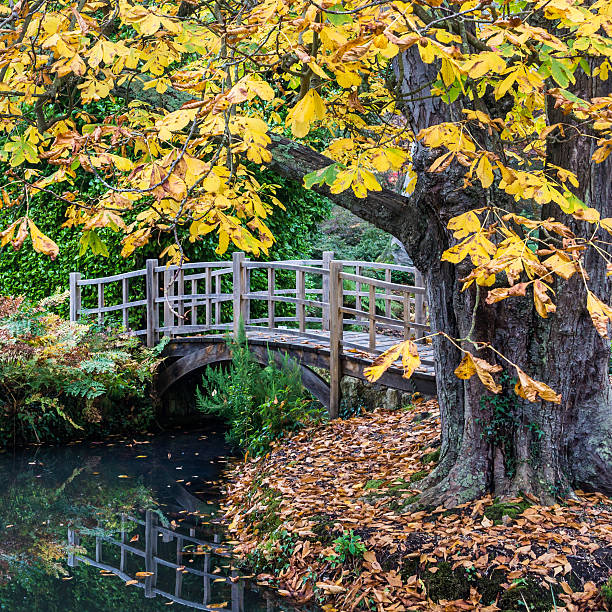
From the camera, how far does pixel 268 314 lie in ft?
32.3

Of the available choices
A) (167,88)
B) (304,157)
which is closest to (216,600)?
(304,157)

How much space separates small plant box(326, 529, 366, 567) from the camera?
4543mm

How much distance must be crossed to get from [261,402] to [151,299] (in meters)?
3.08

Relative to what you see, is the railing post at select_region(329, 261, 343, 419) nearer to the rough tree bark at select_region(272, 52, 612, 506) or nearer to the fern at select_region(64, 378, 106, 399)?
the fern at select_region(64, 378, 106, 399)

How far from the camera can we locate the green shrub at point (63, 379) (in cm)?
920

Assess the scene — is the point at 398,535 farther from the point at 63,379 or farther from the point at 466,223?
the point at 63,379

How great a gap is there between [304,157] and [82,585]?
3381mm

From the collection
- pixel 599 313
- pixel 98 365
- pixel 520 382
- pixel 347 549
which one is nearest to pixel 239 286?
pixel 98 365

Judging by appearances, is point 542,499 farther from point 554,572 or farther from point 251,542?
point 251,542

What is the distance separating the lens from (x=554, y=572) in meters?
Result: 3.97

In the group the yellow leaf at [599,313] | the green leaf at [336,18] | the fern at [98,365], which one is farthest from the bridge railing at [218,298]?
the yellow leaf at [599,313]

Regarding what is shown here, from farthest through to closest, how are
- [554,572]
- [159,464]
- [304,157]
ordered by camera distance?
1. [159,464]
2. [304,157]
3. [554,572]

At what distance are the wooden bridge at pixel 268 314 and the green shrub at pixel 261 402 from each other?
0.77ft

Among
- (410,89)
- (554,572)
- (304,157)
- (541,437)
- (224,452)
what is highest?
(410,89)
